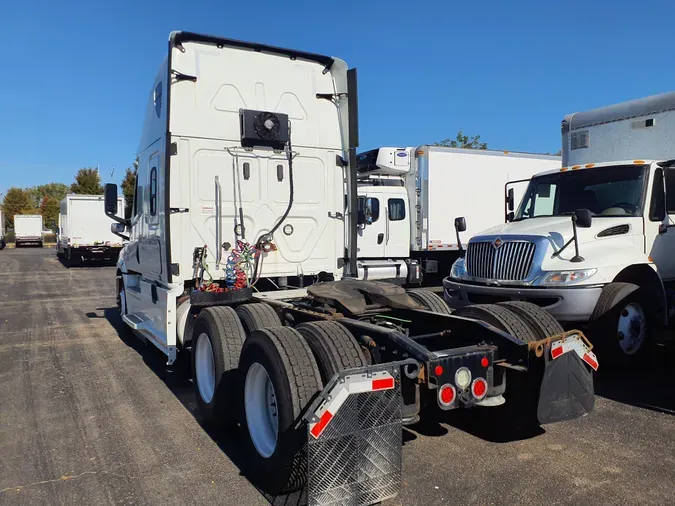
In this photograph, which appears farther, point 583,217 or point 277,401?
point 583,217

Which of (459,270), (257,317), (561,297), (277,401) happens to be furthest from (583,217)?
(277,401)

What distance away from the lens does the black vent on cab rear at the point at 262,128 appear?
6516 mm

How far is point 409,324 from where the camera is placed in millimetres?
5176

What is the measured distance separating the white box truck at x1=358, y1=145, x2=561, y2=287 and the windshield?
6003 mm

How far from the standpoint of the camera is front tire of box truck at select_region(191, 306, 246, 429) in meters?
4.76

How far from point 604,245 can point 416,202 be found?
26.6ft

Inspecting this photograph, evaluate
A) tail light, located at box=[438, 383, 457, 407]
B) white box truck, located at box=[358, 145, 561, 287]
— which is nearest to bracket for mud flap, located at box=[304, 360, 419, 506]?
tail light, located at box=[438, 383, 457, 407]

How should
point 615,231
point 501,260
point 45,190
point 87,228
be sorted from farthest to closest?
point 45,190 → point 87,228 → point 501,260 → point 615,231

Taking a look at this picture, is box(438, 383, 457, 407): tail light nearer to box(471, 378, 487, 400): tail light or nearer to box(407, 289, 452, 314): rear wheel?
box(471, 378, 487, 400): tail light

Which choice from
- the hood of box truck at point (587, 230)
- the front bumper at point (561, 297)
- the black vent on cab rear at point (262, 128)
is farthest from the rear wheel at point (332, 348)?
the hood of box truck at point (587, 230)

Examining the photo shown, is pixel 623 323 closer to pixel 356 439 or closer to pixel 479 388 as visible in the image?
pixel 479 388

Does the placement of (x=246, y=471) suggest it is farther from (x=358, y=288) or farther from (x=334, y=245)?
(x=334, y=245)

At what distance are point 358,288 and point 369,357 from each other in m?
1.32

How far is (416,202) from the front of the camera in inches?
580
